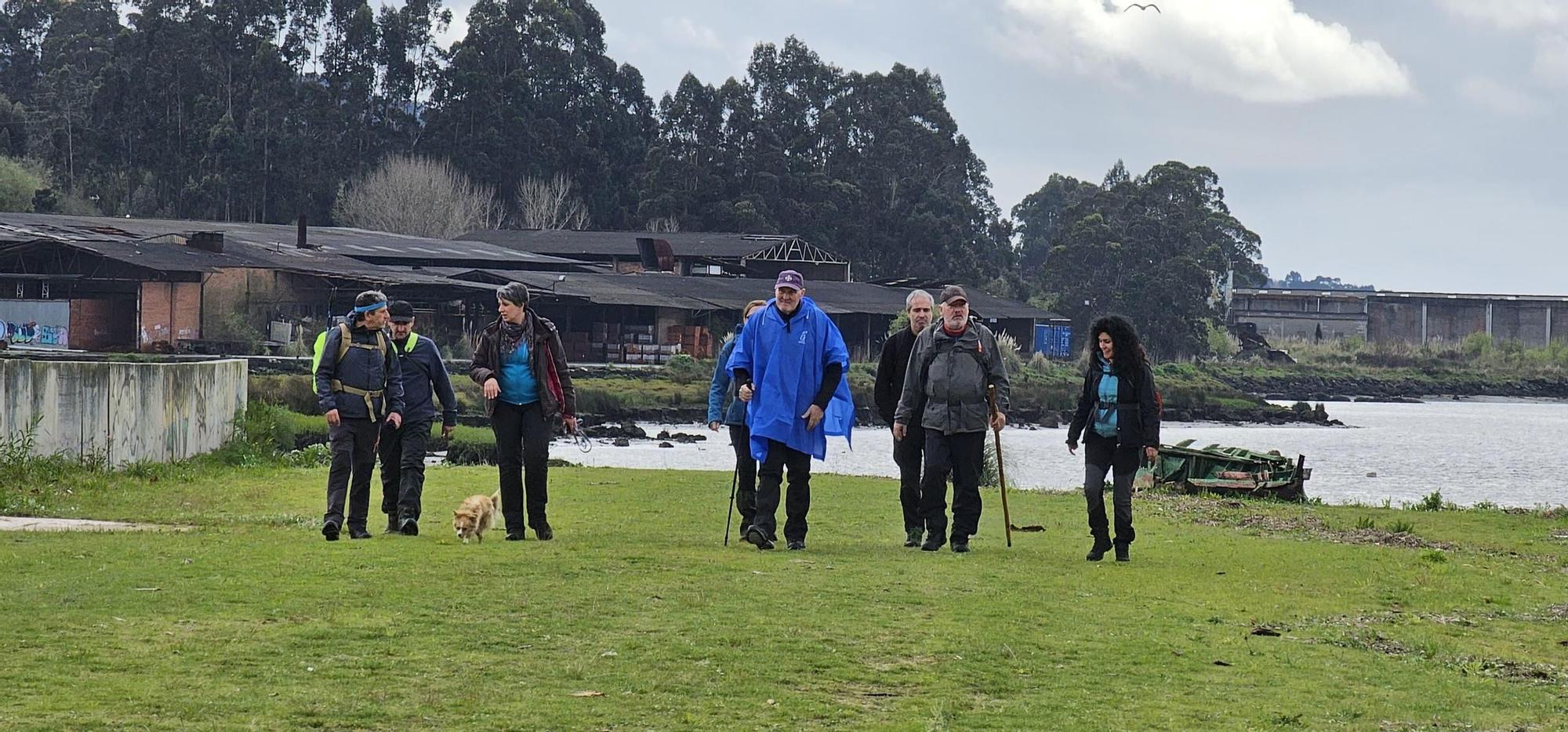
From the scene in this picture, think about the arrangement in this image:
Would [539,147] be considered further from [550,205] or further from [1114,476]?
[1114,476]

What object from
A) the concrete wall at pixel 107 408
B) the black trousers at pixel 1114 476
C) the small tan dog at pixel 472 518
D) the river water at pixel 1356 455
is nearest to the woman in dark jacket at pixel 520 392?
the small tan dog at pixel 472 518

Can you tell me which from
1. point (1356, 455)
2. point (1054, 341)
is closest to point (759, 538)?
point (1356, 455)

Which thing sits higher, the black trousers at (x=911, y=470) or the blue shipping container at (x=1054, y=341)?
the blue shipping container at (x=1054, y=341)

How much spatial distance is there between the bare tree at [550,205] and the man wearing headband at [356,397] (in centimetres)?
9595

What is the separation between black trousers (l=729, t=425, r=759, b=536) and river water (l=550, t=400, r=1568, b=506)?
44.2ft

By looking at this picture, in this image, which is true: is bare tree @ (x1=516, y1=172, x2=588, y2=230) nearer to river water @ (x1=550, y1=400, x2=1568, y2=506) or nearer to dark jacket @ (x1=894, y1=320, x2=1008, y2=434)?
river water @ (x1=550, y1=400, x2=1568, y2=506)

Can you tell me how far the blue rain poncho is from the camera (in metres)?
11.8

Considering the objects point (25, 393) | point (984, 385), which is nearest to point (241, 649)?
point (984, 385)

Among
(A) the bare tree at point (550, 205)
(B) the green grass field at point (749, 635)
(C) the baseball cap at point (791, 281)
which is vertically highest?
(A) the bare tree at point (550, 205)

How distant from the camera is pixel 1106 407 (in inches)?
476

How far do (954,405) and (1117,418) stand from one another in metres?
1.09

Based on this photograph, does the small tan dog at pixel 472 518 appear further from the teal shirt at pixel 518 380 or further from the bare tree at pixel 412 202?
the bare tree at pixel 412 202

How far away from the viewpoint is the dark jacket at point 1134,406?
11953 mm

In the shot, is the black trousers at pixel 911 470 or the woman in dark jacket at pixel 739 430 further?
the woman in dark jacket at pixel 739 430
